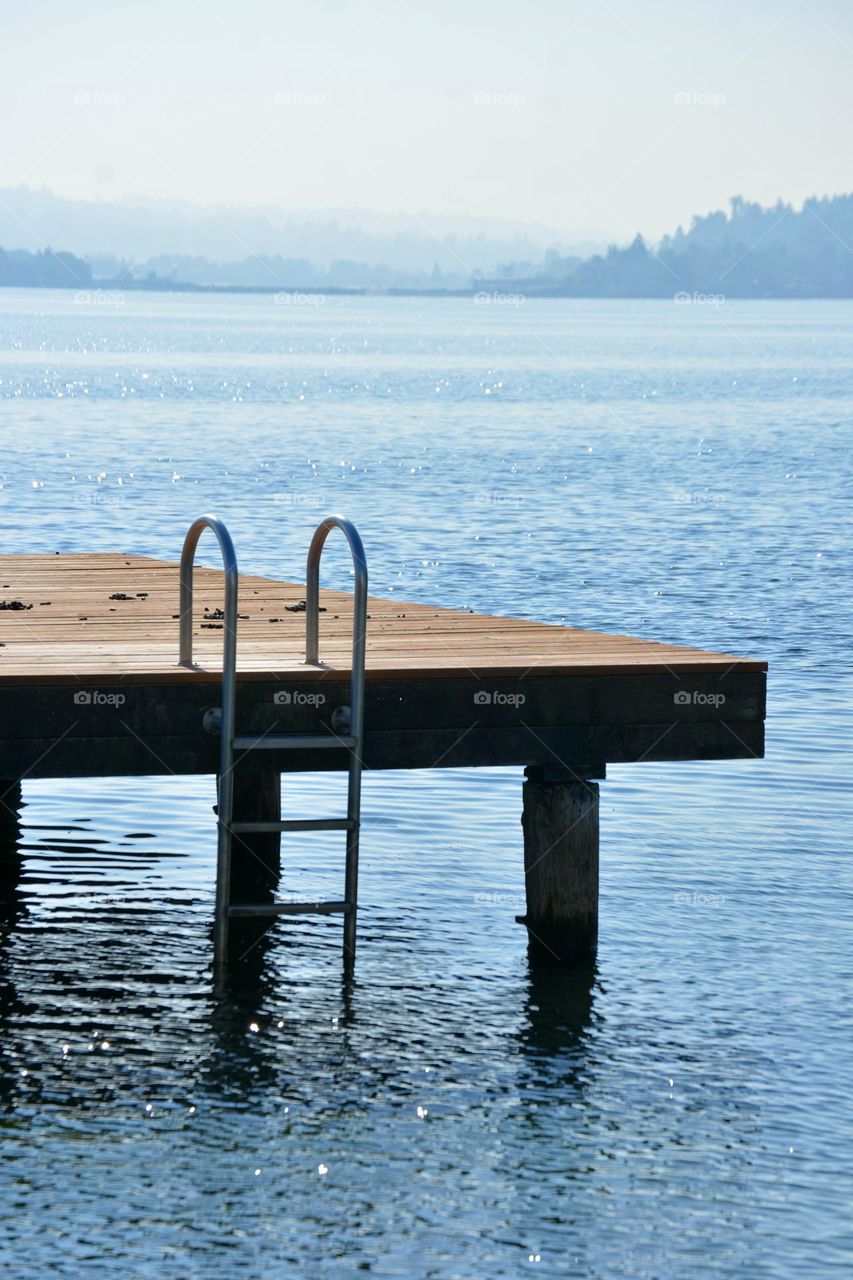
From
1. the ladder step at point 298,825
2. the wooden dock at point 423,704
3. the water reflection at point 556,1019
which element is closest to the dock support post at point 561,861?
the wooden dock at point 423,704

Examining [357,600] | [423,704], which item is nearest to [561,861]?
[423,704]

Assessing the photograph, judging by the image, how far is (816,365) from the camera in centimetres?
12538

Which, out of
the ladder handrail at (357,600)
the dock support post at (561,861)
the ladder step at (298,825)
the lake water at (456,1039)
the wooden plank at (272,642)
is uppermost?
the ladder handrail at (357,600)

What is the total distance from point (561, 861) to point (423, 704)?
137cm

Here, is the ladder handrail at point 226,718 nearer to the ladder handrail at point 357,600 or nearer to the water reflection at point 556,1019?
the ladder handrail at point 357,600

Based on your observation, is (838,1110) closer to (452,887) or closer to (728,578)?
(452,887)

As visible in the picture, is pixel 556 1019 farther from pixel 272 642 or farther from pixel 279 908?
pixel 272 642

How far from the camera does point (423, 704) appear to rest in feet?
34.1

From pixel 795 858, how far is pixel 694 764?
311 cm

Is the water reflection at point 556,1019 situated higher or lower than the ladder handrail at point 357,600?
lower

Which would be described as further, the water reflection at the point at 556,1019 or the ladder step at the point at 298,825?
the water reflection at the point at 556,1019

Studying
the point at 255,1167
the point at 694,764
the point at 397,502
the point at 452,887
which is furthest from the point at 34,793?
the point at 397,502

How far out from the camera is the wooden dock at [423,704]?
32.4 ft

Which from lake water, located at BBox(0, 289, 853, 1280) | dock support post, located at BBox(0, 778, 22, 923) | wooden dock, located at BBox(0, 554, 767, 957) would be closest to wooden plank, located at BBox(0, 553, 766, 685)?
wooden dock, located at BBox(0, 554, 767, 957)
